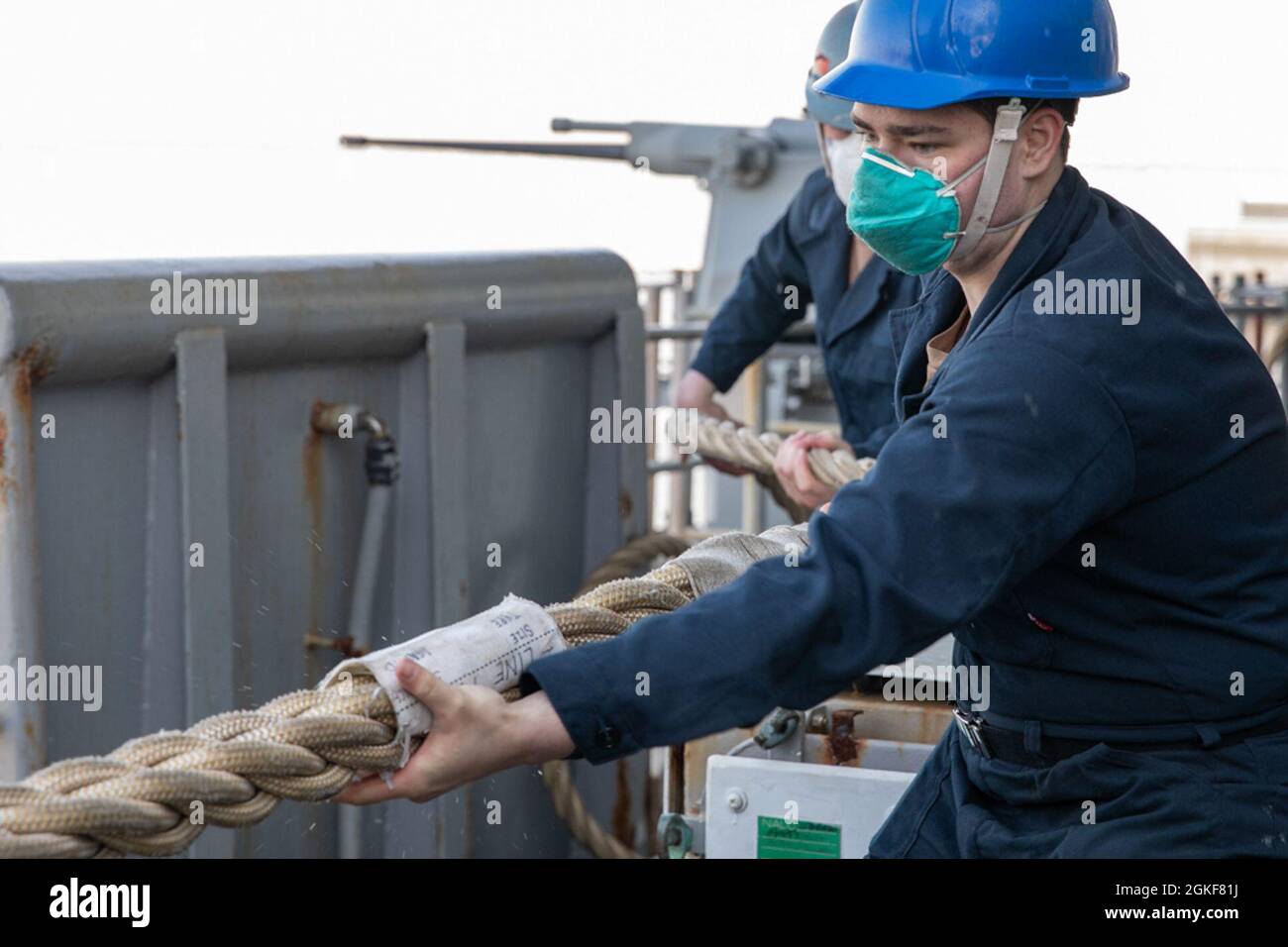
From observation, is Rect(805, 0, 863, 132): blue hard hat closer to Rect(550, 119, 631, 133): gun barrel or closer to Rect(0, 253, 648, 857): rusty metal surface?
Rect(0, 253, 648, 857): rusty metal surface

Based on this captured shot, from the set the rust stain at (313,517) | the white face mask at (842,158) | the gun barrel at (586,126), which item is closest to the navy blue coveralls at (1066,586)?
the rust stain at (313,517)

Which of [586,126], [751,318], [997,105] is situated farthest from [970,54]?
[586,126]

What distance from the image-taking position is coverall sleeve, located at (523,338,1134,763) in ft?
5.47

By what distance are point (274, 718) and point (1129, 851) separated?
91 cm

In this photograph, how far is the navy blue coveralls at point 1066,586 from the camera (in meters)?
1.67

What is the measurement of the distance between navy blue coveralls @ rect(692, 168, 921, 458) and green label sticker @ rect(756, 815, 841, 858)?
131cm

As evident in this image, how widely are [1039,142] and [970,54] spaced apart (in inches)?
5.4

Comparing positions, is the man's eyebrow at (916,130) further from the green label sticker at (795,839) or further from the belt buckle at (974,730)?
the green label sticker at (795,839)

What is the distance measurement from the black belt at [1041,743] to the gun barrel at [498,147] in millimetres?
5854

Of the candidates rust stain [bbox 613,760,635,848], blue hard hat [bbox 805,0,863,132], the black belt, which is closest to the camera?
the black belt

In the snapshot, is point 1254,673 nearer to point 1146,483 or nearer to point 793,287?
point 1146,483

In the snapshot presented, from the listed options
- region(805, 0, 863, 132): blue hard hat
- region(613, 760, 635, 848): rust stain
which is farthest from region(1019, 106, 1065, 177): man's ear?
region(613, 760, 635, 848): rust stain
